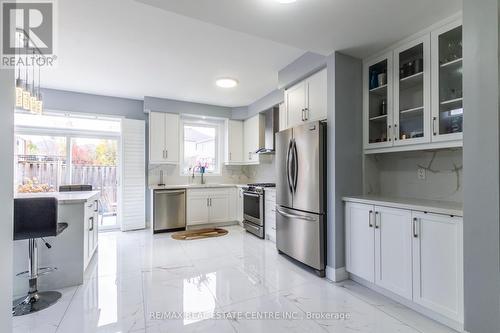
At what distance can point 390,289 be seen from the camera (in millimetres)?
2176

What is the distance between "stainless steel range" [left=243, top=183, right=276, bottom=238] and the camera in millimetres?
4230

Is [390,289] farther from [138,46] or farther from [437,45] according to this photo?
[138,46]

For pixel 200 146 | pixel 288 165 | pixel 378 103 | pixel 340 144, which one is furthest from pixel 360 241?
pixel 200 146

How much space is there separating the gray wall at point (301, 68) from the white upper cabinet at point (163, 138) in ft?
8.50

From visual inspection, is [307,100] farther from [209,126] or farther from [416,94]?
[209,126]

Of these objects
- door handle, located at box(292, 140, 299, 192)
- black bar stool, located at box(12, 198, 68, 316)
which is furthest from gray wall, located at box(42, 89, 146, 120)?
door handle, located at box(292, 140, 299, 192)

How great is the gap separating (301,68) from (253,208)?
8.36ft

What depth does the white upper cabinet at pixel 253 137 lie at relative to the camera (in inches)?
199

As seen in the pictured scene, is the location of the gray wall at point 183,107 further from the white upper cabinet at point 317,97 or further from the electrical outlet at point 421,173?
the electrical outlet at point 421,173

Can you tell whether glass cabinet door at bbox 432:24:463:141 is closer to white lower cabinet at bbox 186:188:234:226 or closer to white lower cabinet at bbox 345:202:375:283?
white lower cabinet at bbox 345:202:375:283

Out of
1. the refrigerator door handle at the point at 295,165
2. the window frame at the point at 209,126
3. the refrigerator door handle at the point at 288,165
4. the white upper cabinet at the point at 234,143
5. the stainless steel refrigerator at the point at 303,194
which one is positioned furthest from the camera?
the white upper cabinet at the point at 234,143

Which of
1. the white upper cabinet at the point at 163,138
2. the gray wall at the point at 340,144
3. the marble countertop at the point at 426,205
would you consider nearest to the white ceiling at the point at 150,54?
the white upper cabinet at the point at 163,138

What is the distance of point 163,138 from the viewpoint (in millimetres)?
4895

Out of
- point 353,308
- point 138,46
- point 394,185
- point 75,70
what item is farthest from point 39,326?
point 394,185
